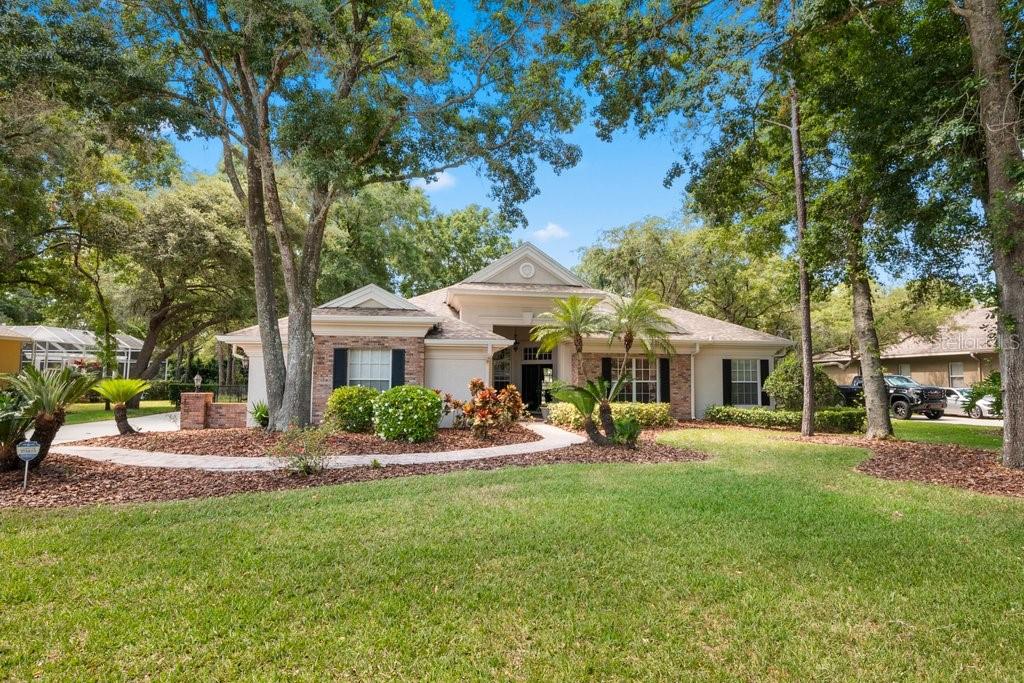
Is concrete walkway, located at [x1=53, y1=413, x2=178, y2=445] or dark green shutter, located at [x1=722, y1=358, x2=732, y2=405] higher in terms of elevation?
dark green shutter, located at [x1=722, y1=358, x2=732, y2=405]

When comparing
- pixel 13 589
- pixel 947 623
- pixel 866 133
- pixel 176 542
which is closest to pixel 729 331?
pixel 866 133

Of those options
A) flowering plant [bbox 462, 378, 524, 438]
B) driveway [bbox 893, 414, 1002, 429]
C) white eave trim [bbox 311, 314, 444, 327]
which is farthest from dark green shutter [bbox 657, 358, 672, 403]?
driveway [bbox 893, 414, 1002, 429]

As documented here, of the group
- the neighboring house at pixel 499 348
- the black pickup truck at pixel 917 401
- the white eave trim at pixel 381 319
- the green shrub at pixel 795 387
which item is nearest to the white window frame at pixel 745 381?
the neighboring house at pixel 499 348

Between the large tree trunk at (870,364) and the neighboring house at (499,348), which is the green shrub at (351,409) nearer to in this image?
the neighboring house at (499,348)

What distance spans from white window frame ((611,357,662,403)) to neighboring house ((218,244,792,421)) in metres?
0.04

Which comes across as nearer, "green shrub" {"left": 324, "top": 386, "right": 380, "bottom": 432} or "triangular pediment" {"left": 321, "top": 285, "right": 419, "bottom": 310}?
"green shrub" {"left": 324, "top": 386, "right": 380, "bottom": 432}

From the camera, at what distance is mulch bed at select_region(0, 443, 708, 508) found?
6.72 meters

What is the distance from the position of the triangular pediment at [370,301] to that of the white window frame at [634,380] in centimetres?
700

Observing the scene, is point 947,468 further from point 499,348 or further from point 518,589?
point 499,348

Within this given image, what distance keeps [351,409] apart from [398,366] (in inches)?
89.3

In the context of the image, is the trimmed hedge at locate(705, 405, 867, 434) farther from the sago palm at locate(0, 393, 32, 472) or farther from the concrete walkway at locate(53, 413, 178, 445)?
the sago palm at locate(0, 393, 32, 472)

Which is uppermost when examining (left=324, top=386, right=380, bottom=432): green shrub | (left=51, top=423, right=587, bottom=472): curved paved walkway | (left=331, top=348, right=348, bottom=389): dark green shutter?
(left=331, top=348, right=348, bottom=389): dark green shutter

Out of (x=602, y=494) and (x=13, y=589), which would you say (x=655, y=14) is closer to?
(x=602, y=494)

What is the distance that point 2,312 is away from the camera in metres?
20.5
